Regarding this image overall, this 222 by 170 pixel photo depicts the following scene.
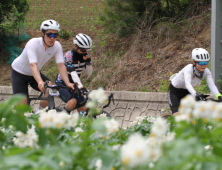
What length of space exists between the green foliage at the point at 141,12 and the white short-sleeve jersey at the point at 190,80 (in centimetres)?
496

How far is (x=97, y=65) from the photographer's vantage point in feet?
37.2

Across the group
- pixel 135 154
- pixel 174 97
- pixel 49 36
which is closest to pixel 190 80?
pixel 174 97

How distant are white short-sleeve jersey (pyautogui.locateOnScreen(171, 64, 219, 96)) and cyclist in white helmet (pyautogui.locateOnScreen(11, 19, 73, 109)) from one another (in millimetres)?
1844

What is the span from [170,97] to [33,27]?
948 centimetres

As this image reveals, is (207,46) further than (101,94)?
Yes

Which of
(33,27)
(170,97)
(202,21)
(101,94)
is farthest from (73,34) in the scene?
(101,94)

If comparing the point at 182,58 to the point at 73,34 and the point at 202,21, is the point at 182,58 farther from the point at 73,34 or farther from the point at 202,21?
the point at 73,34

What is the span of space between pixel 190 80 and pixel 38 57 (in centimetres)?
242

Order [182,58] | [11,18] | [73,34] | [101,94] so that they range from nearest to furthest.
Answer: [101,94] → [182,58] → [11,18] → [73,34]

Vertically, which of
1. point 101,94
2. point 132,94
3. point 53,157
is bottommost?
point 132,94

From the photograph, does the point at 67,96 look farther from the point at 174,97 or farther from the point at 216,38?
the point at 216,38

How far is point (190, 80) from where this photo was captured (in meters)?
6.12

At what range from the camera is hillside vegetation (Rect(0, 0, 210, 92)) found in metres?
10.2

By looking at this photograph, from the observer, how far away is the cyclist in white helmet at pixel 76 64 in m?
6.25
